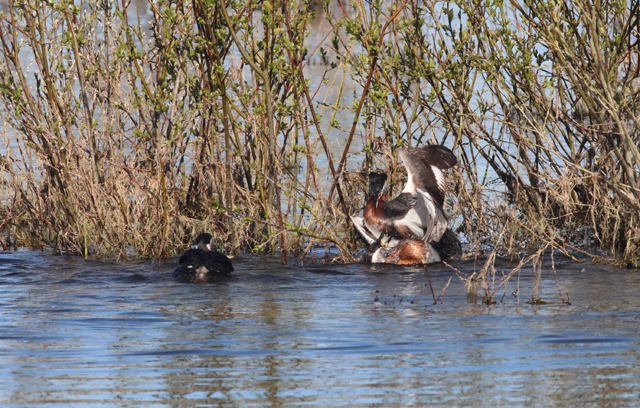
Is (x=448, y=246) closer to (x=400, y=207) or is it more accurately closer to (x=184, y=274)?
(x=400, y=207)

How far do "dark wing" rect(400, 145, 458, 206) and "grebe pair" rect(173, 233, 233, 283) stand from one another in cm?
184

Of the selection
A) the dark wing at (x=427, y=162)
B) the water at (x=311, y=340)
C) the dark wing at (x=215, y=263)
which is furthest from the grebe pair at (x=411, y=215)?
the dark wing at (x=215, y=263)

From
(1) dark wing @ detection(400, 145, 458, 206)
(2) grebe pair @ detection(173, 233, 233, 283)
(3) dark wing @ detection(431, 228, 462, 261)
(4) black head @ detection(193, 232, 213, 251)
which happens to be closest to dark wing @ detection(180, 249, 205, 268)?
(2) grebe pair @ detection(173, 233, 233, 283)

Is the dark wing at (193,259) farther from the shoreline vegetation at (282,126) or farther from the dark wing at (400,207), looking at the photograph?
the dark wing at (400,207)

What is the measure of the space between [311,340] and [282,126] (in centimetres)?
318

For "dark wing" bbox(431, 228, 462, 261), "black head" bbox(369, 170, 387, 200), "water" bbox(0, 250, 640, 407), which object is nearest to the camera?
"water" bbox(0, 250, 640, 407)

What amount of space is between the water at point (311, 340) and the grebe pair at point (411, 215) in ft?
1.45

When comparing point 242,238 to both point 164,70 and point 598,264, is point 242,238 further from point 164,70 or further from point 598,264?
point 598,264

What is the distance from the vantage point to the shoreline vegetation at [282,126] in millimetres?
8070

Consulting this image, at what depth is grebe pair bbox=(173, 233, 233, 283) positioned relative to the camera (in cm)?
765

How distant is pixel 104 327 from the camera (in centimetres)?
611

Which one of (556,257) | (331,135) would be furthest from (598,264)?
(331,135)

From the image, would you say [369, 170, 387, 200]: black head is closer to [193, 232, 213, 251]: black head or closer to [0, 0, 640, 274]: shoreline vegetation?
[0, 0, 640, 274]: shoreline vegetation

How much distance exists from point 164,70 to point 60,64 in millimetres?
882
